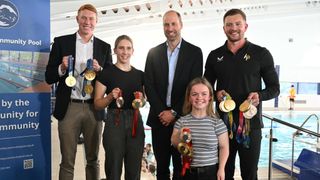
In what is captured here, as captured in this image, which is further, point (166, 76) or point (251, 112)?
point (166, 76)

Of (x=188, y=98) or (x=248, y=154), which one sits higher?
(x=188, y=98)

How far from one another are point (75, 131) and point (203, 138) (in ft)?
3.48

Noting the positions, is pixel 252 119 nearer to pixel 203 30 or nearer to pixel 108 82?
Answer: pixel 108 82

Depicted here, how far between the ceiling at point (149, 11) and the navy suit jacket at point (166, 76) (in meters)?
5.61

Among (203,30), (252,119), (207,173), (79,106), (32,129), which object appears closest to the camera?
(207,173)

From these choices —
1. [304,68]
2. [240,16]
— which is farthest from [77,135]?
[304,68]

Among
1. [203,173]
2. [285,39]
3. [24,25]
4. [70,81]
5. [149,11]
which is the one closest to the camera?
[203,173]

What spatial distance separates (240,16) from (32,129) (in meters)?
2.00

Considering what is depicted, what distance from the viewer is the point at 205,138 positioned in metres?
2.41

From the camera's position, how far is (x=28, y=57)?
2908 mm

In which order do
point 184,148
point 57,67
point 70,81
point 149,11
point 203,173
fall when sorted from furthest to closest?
1. point 149,11
2. point 57,67
3. point 70,81
4. point 203,173
5. point 184,148

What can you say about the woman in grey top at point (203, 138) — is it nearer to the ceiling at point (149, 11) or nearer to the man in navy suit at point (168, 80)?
the man in navy suit at point (168, 80)

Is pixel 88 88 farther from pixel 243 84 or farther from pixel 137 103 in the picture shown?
pixel 243 84

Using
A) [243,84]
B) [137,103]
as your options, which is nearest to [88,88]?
[137,103]
